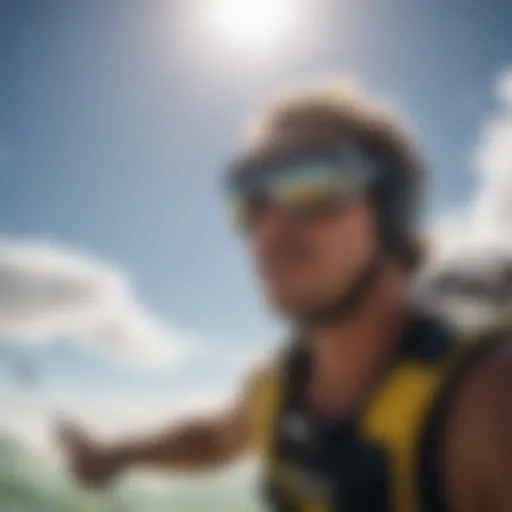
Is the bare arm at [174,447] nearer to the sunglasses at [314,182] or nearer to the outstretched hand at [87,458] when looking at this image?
the outstretched hand at [87,458]

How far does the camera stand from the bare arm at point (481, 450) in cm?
140

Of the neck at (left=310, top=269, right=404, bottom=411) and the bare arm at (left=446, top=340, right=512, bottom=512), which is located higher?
the neck at (left=310, top=269, right=404, bottom=411)

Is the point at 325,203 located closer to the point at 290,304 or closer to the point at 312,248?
the point at 312,248

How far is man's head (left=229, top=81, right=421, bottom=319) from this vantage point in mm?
1602

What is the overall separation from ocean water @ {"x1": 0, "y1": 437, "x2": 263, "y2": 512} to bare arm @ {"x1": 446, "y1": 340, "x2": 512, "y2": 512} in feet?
1.37

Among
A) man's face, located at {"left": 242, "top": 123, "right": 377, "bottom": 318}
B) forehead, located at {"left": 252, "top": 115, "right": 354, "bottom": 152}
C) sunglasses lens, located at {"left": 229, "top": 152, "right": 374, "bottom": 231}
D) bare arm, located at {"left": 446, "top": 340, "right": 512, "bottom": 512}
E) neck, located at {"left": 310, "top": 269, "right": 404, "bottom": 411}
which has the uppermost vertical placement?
forehead, located at {"left": 252, "top": 115, "right": 354, "bottom": 152}

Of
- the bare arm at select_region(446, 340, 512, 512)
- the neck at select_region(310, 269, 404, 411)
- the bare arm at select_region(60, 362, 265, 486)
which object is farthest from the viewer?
the bare arm at select_region(60, 362, 265, 486)

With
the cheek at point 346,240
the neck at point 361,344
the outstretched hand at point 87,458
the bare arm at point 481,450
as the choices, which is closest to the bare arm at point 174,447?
the outstretched hand at point 87,458

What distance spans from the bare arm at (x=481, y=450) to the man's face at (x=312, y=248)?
1.06 feet

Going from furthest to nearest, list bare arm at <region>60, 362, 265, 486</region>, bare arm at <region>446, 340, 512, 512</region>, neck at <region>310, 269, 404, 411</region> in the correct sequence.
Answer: bare arm at <region>60, 362, 265, 486</region> < neck at <region>310, 269, 404, 411</region> < bare arm at <region>446, 340, 512, 512</region>

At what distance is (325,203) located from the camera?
1601 millimetres

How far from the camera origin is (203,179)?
1736mm

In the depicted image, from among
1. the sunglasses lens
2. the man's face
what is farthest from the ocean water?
the sunglasses lens

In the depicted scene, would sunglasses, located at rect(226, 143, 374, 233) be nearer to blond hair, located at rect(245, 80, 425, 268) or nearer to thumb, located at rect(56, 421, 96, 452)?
blond hair, located at rect(245, 80, 425, 268)
